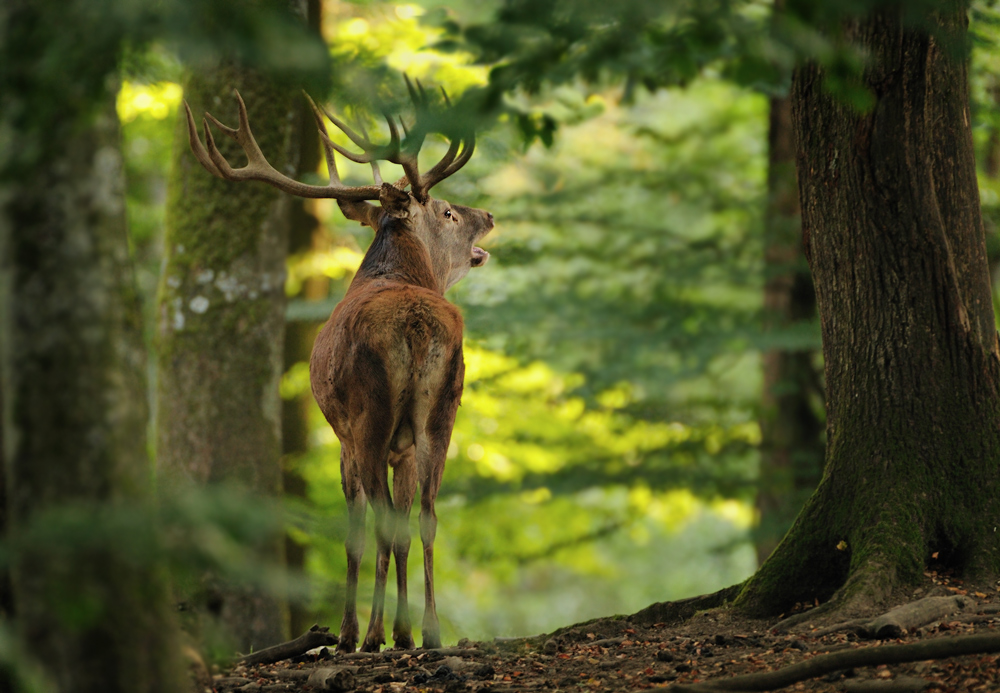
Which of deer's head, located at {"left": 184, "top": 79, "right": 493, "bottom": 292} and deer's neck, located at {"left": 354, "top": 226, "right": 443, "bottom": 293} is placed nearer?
deer's head, located at {"left": 184, "top": 79, "right": 493, "bottom": 292}

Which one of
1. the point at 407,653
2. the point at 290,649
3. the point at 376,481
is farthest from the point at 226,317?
the point at 407,653

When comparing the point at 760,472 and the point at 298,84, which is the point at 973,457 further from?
the point at 760,472

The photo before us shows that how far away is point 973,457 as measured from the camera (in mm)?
5090

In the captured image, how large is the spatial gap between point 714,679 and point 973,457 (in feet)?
6.97

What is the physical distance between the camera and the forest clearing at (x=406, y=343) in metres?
2.47

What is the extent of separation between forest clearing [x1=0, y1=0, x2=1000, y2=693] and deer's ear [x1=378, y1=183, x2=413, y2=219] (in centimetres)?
2

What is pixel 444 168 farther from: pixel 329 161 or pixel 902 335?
pixel 902 335

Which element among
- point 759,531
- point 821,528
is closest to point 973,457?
point 821,528

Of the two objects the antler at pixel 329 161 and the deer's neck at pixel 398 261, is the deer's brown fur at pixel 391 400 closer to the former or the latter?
the deer's neck at pixel 398 261

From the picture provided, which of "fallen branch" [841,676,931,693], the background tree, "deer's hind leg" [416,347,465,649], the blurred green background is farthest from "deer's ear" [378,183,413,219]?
"fallen branch" [841,676,931,693]

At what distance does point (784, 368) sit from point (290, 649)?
9.13 metres

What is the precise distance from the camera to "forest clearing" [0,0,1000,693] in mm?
2467

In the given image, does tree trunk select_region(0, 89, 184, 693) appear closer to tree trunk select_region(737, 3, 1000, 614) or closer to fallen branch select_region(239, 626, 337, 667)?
fallen branch select_region(239, 626, 337, 667)

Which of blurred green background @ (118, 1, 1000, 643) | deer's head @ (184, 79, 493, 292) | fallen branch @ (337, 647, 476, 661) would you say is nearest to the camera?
fallen branch @ (337, 647, 476, 661)
